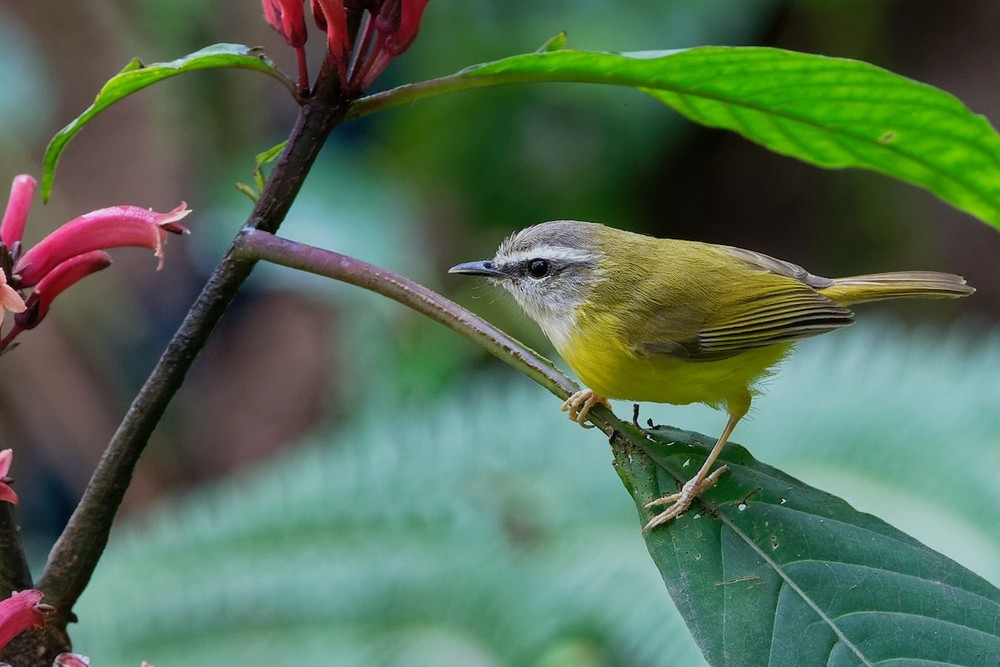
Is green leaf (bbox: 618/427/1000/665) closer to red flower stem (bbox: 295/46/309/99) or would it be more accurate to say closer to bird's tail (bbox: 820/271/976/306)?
red flower stem (bbox: 295/46/309/99)

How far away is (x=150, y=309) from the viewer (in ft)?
19.8

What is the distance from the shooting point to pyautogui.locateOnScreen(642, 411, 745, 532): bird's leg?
1.23 meters

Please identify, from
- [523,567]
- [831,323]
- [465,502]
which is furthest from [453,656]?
[831,323]

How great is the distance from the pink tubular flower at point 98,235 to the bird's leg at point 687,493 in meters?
0.64

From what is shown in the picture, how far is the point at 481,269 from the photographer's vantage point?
227 cm

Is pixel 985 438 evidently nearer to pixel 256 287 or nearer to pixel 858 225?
pixel 858 225

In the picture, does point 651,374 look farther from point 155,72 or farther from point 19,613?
point 19,613

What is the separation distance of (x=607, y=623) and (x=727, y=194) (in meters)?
3.94

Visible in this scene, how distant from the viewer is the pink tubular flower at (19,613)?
1.00 metres

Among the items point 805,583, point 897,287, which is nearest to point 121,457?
point 805,583

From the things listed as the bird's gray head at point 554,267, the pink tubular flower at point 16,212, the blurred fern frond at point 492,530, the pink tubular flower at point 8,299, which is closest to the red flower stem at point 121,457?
the pink tubular flower at point 8,299

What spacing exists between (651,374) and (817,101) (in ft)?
2.70

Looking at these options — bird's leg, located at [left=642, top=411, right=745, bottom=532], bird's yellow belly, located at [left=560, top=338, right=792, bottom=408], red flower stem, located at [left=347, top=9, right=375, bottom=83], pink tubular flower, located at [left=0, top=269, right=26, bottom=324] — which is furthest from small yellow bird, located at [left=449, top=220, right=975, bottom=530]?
pink tubular flower, located at [left=0, top=269, right=26, bottom=324]

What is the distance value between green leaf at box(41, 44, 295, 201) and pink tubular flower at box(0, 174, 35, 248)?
0.02m
